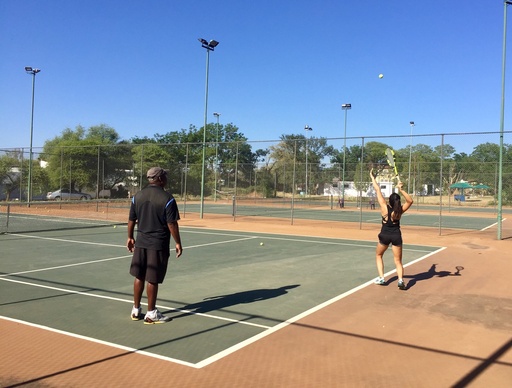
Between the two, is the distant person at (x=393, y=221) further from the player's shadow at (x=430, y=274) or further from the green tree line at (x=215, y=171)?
the green tree line at (x=215, y=171)

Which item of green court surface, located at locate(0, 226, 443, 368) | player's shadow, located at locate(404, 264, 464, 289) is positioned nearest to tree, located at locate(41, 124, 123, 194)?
green court surface, located at locate(0, 226, 443, 368)

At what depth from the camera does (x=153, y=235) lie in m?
5.39

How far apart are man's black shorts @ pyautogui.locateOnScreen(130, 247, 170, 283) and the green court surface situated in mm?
584

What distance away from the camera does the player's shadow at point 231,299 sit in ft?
20.3

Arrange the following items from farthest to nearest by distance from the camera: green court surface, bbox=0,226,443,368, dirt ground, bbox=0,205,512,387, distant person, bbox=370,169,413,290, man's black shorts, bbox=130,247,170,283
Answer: distant person, bbox=370,169,413,290 < man's black shorts, bbox=130,247,170,283 < green court surface, bbox=0,226,443,368 < dirt ground, bbox=0,205,512,387

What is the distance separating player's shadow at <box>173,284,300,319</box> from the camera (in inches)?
243

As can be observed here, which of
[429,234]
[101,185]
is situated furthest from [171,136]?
[429,234]

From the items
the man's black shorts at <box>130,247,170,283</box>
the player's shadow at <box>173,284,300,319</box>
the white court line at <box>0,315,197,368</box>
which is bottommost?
the white court line at <box>0,315,197,368</box>

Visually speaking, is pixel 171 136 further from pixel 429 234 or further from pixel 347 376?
pixel 347 376

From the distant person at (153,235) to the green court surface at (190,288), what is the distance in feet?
1.49

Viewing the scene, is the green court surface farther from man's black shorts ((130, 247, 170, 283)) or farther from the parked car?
the parked car

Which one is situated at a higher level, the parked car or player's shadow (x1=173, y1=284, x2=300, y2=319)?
the parked car

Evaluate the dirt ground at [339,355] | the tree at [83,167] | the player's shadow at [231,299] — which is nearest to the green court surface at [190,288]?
the player's shadow at [231,299]

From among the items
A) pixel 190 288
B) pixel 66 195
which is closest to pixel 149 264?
pixel 190 288
